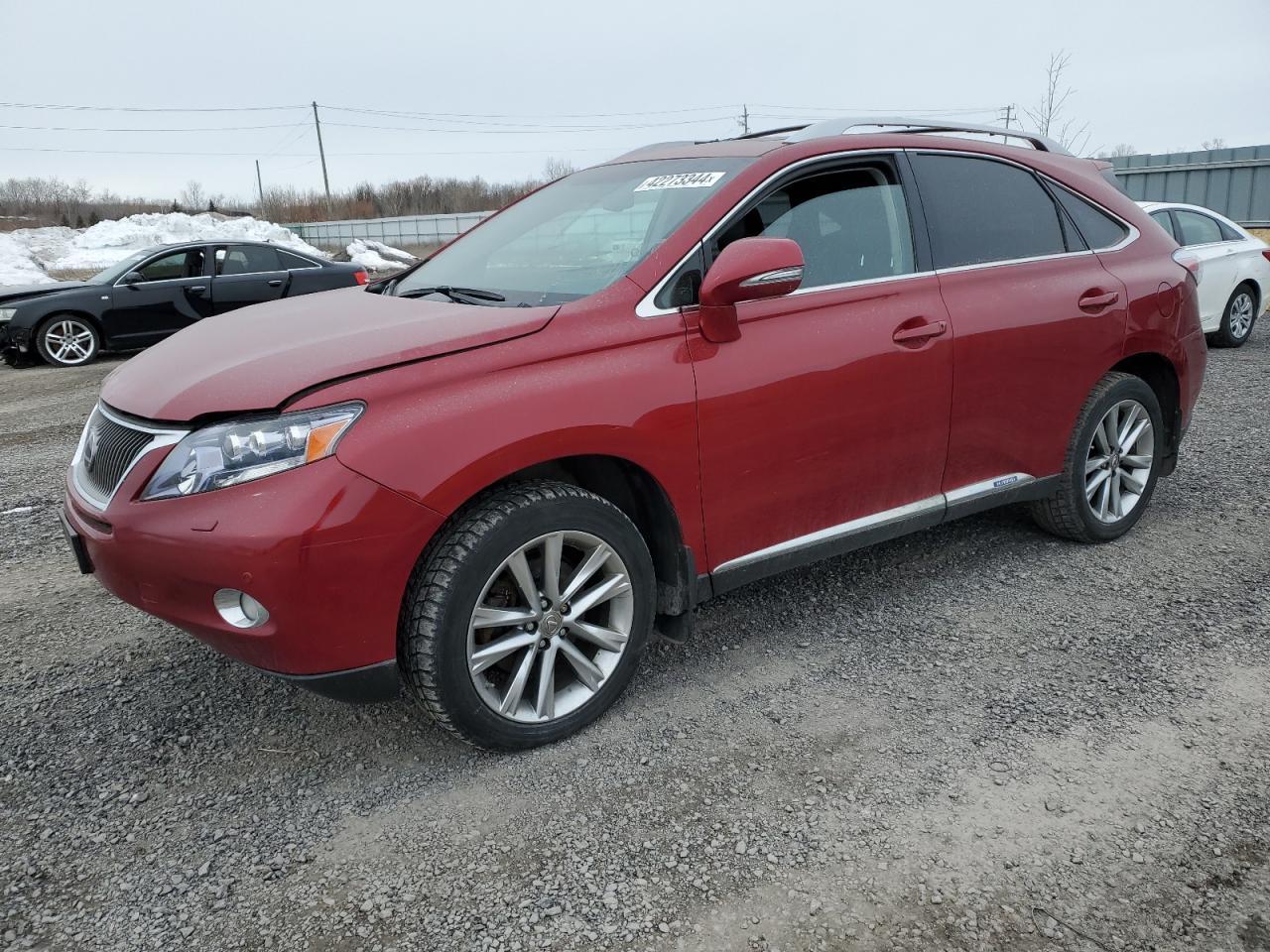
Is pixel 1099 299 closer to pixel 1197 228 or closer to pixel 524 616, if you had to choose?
pixel 524 616

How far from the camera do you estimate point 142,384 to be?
2906mm

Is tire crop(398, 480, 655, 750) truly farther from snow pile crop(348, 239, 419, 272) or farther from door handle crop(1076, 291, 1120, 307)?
snow pile crop(348, 239, 419, 272)

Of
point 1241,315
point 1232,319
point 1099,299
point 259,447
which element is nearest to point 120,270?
point 259,447

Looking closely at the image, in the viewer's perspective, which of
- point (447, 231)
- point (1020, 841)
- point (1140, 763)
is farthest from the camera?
point (447, 231)

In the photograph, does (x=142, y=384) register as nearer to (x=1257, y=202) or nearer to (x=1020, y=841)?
(x=1020, y=841)

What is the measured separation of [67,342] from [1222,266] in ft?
42.6

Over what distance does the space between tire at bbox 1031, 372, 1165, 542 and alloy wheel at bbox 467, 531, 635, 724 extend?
237 cm

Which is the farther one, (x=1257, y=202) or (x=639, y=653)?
(x=1257, y=202)

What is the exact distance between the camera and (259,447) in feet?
8.13

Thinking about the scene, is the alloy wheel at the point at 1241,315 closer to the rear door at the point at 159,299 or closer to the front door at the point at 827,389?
the front door at the point at 827,389

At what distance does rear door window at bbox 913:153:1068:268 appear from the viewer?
3.71 metres

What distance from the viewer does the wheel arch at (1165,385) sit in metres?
4.48

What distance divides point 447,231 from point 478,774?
41.2 m

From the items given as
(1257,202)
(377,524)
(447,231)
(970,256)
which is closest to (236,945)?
(377,524)
